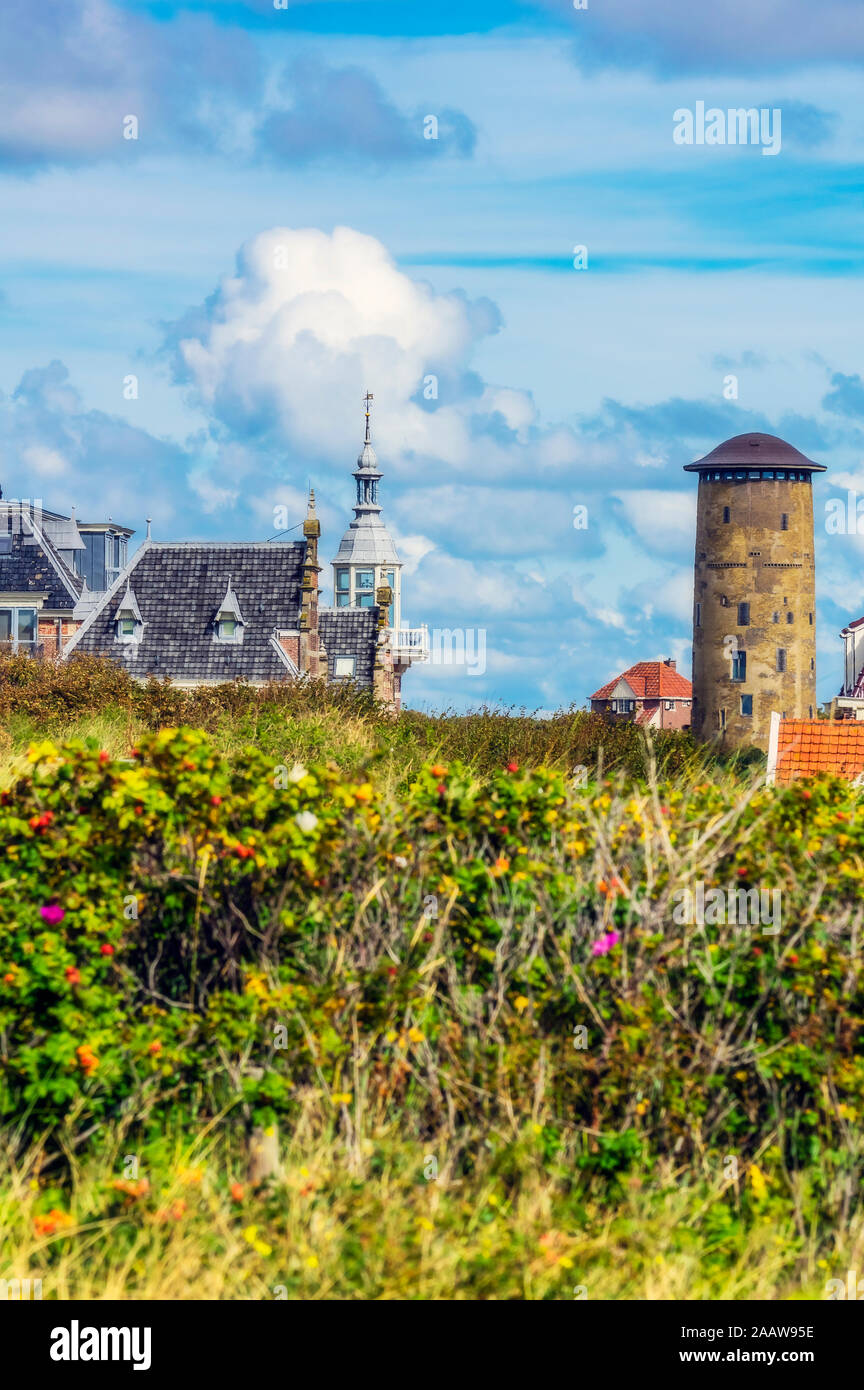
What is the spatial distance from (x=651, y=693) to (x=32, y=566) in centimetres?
3690

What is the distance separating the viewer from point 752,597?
69062mm

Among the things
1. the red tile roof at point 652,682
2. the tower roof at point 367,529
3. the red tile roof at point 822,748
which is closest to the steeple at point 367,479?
the tower roof at point 367,529

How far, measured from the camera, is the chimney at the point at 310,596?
47.5 meters

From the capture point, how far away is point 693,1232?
683 centimetres

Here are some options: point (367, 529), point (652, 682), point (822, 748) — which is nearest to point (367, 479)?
point (367, 529)

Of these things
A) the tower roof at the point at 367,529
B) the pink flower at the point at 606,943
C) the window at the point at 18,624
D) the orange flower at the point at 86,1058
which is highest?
the tower roof at the point at 367,529

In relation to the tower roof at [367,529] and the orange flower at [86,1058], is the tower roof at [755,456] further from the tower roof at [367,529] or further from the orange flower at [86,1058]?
the orange flower at [86,1058]

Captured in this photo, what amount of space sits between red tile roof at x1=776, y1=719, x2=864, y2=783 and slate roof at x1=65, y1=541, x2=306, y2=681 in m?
20.4

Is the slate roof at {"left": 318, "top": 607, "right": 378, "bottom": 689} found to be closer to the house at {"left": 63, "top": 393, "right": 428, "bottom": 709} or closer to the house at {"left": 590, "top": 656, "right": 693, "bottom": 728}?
the house at {"left": 63, "top": 393, "right": 428, "bottom": 709}

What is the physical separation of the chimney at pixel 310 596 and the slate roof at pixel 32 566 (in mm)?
11160

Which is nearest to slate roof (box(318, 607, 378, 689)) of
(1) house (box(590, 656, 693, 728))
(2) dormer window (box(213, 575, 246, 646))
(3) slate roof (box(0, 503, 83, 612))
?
(2) dormer window (box(213, 575, 246, 646))

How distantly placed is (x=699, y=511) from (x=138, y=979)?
66.0m

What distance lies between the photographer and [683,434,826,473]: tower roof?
69.9 meters
